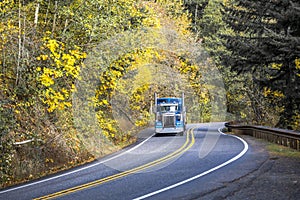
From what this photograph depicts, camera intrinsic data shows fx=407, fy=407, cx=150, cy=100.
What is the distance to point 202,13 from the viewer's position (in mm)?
67750

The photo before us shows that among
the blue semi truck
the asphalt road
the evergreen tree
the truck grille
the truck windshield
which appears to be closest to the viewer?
the asphalt road

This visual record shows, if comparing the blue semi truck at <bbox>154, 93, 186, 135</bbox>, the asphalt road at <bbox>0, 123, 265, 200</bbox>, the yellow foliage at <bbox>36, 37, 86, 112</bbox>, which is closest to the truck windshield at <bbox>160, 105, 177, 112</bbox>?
the blue semi truck at <bbox>154, 93, 186, 135</bbox>

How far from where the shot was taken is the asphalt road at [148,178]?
956 cm

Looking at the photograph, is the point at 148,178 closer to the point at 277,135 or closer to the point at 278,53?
the point at 277,135

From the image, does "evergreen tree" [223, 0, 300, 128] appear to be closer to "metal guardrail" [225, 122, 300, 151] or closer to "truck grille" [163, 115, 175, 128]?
"metal guardrail" [225, 122, 300, 151]

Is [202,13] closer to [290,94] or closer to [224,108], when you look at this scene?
[224,108]

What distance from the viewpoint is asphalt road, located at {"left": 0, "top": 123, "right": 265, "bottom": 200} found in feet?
31.4

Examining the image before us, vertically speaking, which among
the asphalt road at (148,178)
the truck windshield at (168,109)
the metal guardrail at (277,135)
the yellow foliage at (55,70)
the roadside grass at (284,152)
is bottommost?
the asphalt road at (148,178)

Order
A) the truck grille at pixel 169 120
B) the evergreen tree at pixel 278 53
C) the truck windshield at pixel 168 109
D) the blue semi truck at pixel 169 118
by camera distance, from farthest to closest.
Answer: the truck windshield at pixel 168 109 → the truck grille at pixel 169 120 → the blue semi truck at pixel 169 118 → the evergreen tree at pixel 278 53

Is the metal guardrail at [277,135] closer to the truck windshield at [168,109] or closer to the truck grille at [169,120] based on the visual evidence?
the truck grille at [169,120]

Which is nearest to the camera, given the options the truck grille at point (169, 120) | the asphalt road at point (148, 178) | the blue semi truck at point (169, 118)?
the asphalt road at point (148, 178)

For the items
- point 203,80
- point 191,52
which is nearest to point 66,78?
point 191,52

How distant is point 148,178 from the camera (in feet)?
37.1

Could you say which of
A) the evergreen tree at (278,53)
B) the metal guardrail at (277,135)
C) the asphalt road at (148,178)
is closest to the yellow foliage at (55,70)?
the asphalt road at (148,178)
